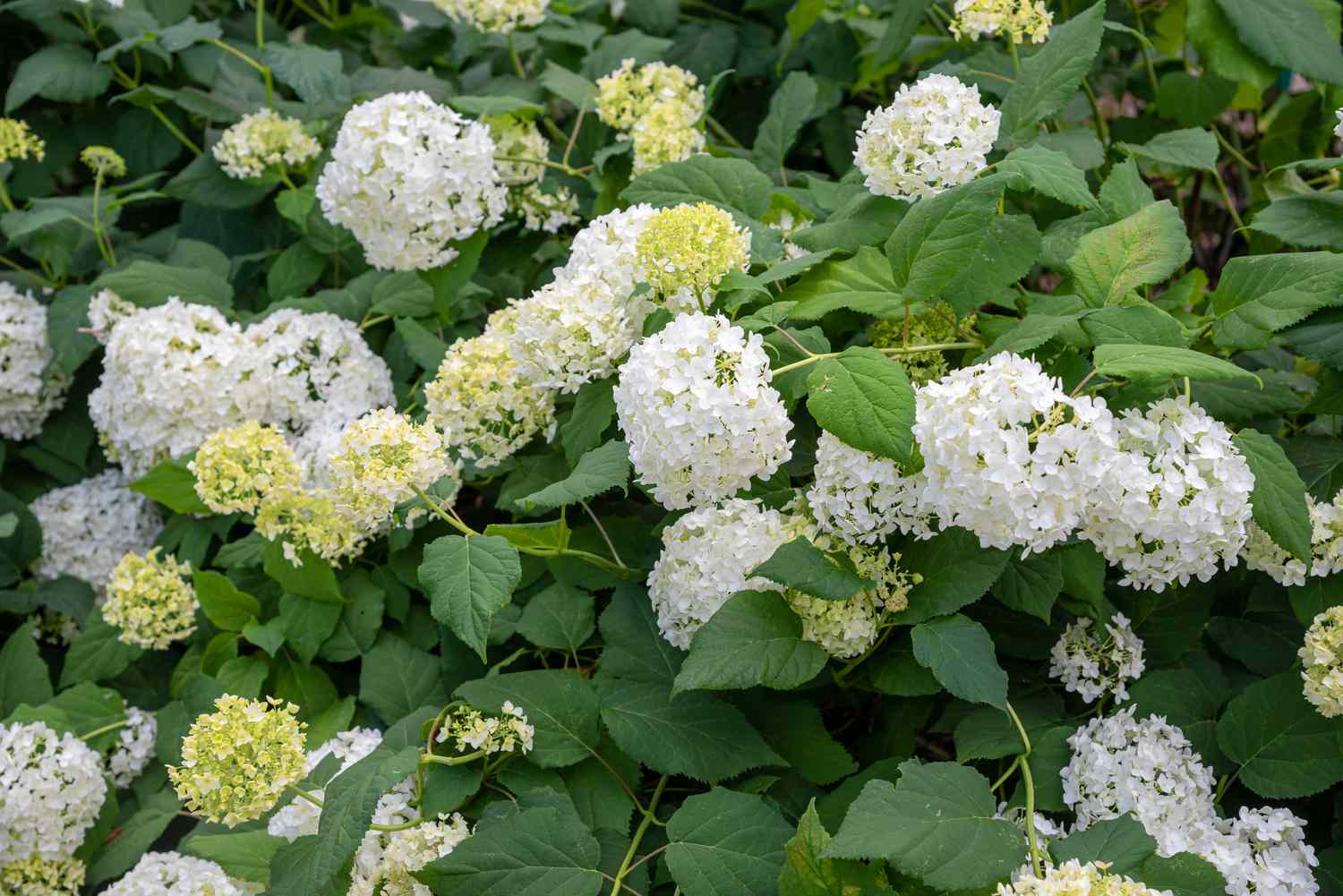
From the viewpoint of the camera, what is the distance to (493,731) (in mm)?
1803

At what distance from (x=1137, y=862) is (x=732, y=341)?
861mm

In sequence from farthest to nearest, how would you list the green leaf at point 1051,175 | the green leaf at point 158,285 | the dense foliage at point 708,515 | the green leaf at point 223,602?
the green leaf at point 158,285
the green leaf at point 223,602
the green leaf at point 1051,175
the dense foliage at point 708,515

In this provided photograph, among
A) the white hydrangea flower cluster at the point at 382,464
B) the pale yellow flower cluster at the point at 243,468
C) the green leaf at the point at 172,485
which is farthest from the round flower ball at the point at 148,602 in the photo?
the white hydrangea flower cluster at the point at 382,464

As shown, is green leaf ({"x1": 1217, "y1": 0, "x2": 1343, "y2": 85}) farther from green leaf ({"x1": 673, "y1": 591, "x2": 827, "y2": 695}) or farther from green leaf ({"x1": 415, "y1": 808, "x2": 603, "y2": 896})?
green leaf ({"x1": 415, "y1": 808, "x2": 603, "y2": 896})

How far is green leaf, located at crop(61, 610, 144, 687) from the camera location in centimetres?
258

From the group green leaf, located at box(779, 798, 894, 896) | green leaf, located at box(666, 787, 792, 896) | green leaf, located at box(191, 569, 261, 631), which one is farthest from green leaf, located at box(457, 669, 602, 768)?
green leaf, located at box(191, 569, 261, 631)

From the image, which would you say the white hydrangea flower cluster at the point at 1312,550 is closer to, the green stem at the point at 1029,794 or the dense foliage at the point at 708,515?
the dense foliage at the point at 708,515

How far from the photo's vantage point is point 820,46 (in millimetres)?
3467

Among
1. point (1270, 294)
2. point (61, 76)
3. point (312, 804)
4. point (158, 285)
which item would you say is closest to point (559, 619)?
point (312, 804)

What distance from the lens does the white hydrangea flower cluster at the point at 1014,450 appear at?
A: 148 centimetres

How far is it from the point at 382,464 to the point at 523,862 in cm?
62

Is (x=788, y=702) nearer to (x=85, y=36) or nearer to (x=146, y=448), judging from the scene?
(x=146, y=448)

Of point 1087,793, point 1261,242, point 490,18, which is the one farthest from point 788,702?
point 490,18

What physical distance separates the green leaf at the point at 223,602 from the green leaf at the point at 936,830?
1451mm
